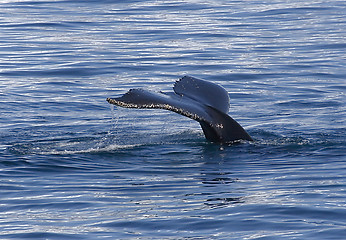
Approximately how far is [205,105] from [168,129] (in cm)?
252

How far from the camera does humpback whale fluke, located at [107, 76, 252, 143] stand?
9.00 m

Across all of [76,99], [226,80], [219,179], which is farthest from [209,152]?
[226,80]

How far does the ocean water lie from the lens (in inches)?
295

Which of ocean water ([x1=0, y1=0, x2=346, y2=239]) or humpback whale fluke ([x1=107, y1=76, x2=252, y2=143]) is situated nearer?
ocean water ([x1=0, y1=0, x2=346, y2=239])

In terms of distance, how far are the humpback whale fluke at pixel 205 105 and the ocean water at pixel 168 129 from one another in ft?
0.57

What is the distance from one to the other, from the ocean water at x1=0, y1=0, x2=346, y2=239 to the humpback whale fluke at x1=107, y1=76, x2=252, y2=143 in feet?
0.57

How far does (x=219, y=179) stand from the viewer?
8680mm

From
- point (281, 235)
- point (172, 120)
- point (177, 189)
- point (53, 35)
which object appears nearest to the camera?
point (281, 235)

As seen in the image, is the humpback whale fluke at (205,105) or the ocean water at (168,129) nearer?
the ocean water at (168,129)

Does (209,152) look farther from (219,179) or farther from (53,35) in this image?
(53,35)

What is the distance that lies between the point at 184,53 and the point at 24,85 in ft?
14.4

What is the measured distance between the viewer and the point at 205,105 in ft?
31.5

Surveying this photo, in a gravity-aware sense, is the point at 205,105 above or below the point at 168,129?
above

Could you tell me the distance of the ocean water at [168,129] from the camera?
24.6ft
